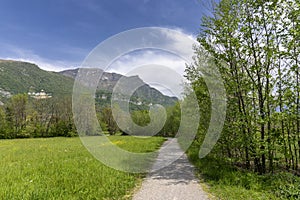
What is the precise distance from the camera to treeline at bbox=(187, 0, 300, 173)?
8766 mm

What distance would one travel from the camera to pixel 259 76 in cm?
958

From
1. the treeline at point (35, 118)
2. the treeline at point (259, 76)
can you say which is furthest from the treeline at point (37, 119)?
the treeline at point (259, 76)

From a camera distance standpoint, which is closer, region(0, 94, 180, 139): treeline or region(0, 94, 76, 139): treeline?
region(0, 94, 180, 139): treeline

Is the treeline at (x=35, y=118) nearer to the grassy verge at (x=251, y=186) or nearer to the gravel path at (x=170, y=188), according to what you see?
the gravel path at (x=170, y=188)

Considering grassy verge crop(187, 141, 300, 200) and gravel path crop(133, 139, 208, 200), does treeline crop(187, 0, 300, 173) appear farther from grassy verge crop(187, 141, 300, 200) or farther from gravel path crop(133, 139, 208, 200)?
gravel path crop(133, 139, 208, 200)

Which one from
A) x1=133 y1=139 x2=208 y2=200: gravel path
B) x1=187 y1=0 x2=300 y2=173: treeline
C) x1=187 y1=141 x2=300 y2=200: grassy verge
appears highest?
x1=187 y1=0 x2=300 y2=173: treeline

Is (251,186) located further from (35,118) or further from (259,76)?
(35,118)

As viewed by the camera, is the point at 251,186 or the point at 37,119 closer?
the point at 251,186

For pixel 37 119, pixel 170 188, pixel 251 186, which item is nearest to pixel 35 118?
pixel 37 119

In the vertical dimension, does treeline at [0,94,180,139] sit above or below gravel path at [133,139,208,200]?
above

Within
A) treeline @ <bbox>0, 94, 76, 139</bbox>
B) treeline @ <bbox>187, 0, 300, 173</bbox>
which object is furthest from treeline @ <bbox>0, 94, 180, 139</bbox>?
treeline @ <bbox>187, 0, 300, 173</bbox>

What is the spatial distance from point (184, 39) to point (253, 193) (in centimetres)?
771

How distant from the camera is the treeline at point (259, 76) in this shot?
28.8 feet

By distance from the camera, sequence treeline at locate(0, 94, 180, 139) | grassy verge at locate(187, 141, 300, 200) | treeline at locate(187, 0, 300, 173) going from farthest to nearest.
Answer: treeline at locate(0, 94, 180, 139), treeline at locate(187, 0, 300, 173), grassy verge at locate(187, 141, 300, 200)
